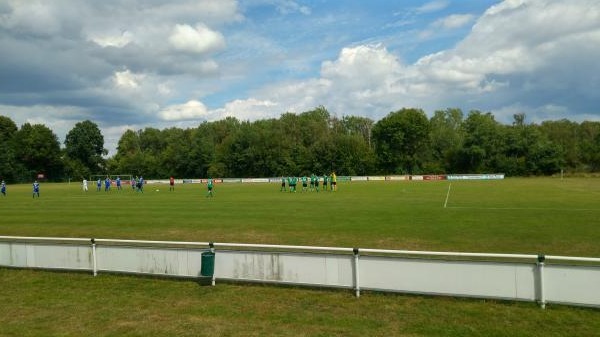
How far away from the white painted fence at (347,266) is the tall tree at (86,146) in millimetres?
114058

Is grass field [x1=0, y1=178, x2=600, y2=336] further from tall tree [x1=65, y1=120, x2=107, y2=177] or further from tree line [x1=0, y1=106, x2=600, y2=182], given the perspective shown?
tall tree [x1=65, y1=120, x2=107, y2=177]

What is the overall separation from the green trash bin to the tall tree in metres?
117

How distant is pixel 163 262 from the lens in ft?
34.8

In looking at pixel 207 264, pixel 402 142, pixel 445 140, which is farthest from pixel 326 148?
pixel 207 264

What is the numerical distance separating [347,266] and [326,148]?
8848cm

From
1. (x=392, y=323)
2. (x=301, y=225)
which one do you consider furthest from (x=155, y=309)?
(x=301, y=225)

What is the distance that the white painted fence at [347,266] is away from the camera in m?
7.97

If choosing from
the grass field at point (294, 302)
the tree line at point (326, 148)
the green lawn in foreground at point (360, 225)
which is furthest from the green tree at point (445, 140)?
the grass field at point (294, 302)

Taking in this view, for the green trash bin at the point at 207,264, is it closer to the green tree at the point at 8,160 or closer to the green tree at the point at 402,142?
the green tree at the point at 402,142

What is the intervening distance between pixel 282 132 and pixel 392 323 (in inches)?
3796

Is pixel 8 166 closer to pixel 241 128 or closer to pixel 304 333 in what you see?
pixel 241 128

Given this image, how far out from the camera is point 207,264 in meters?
10.0

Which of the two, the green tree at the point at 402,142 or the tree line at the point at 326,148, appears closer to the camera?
the tree line at the point at 326,148

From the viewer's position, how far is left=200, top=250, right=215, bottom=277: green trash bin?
32.9 feet
